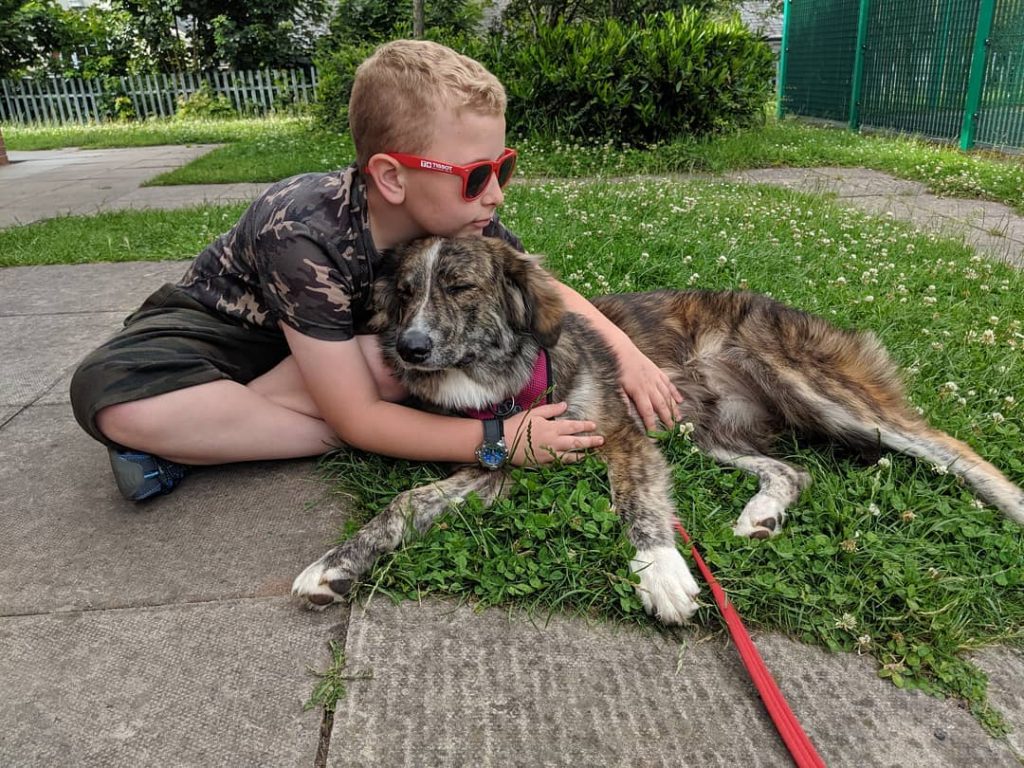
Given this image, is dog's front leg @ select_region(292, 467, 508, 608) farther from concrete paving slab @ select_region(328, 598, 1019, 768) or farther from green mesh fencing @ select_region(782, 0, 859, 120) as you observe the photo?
green mesh fencing @ select_region(782, 0, 859, 120)

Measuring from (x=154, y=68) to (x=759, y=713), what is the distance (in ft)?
90.5

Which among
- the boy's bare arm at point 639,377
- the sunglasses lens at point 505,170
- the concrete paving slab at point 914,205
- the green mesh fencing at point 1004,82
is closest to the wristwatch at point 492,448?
the boy's bare arm at point 639,377

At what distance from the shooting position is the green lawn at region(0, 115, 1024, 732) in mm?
2232

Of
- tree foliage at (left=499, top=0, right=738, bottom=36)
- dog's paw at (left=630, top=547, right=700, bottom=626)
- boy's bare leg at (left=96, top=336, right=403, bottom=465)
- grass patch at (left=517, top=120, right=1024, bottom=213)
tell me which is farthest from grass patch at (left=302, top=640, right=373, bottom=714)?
tree foliage at (left=499, top=0, right=738, bottom=36)

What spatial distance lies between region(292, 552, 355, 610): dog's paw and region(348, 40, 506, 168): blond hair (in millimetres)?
1444

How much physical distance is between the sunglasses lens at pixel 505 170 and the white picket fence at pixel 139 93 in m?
22.7

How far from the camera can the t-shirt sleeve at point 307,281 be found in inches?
105

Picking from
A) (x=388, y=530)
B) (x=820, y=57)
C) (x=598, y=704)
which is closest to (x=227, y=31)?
(x=820, y=57)

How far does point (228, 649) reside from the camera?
83.0 inches

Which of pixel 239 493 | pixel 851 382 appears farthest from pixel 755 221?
pixel 239 493

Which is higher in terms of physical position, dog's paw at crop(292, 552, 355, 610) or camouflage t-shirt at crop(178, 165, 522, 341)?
camouflage t-shirt at crop(178, 165, 522, 341)

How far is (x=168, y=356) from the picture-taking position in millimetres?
2934

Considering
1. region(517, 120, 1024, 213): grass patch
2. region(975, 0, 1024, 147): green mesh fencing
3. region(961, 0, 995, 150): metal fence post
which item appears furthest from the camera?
region(961, 0, 995, 150): metal fence post

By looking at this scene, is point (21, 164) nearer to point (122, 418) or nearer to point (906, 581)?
point (122, 418)
